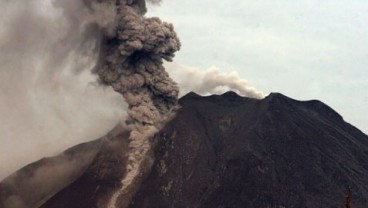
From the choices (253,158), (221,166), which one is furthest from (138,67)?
(253,158)

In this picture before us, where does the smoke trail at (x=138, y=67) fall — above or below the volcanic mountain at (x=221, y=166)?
above

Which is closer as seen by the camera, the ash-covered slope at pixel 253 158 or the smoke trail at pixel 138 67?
the smoke trail at pixel 138 67

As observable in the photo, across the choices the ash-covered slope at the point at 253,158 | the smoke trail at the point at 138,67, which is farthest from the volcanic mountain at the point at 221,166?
the smoke trail at the point at 138,67

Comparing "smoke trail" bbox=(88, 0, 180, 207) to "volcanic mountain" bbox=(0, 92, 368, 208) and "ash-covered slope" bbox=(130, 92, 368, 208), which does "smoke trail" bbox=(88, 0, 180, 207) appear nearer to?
"volcanic mountain" bbox=(0, 92, 368, 208)

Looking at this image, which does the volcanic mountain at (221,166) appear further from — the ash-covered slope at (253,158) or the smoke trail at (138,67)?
the smoke trail at (138,67)

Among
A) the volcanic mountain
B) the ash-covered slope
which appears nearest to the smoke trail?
the volcanic mountain

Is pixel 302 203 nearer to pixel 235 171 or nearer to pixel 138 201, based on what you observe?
pixel 235 171

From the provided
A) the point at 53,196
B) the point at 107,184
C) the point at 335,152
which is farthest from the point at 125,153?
the point at 335,152
